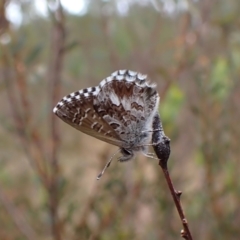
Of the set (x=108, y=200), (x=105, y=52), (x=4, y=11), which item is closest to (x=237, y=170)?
(x=108, y=200)

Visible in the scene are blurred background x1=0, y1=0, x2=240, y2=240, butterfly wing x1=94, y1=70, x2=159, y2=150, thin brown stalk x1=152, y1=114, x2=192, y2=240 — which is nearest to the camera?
thin brown stalk x1=152, y1=114, x2=192, y2=240

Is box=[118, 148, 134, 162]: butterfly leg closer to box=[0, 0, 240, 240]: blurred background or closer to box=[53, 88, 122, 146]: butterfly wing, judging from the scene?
box=[53, 88, 122, 146]: butterfly wing

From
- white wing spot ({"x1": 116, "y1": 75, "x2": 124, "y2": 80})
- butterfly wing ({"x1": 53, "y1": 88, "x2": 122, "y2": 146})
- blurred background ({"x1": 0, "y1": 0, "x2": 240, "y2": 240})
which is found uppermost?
white wing spot ({"x1": 116, "y1": 75, "x2": 124, "y2": 80})

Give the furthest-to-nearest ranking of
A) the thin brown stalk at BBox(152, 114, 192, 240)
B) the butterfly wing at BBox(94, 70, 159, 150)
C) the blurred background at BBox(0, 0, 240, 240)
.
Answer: the blurred background at BBox(0, 0, 240, 240), the butterfly wing at BBox(94, 70, 159, 150), the thin brown stalk at BBox(152, 114, 192, 240)

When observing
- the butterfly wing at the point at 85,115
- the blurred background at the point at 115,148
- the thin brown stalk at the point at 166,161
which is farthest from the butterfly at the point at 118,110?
the blurred background at the point at 115,148

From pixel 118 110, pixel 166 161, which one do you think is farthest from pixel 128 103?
pixel 166 161

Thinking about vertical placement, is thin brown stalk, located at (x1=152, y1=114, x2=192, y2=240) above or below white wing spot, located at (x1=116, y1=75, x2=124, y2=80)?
below

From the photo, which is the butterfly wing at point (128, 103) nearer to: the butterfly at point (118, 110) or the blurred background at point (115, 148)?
the butterfly at point (118, 110)

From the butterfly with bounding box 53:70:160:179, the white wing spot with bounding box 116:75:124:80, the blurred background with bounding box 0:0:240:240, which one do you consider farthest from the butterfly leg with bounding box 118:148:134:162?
the blurred background with bounding box 0:0:240:240
